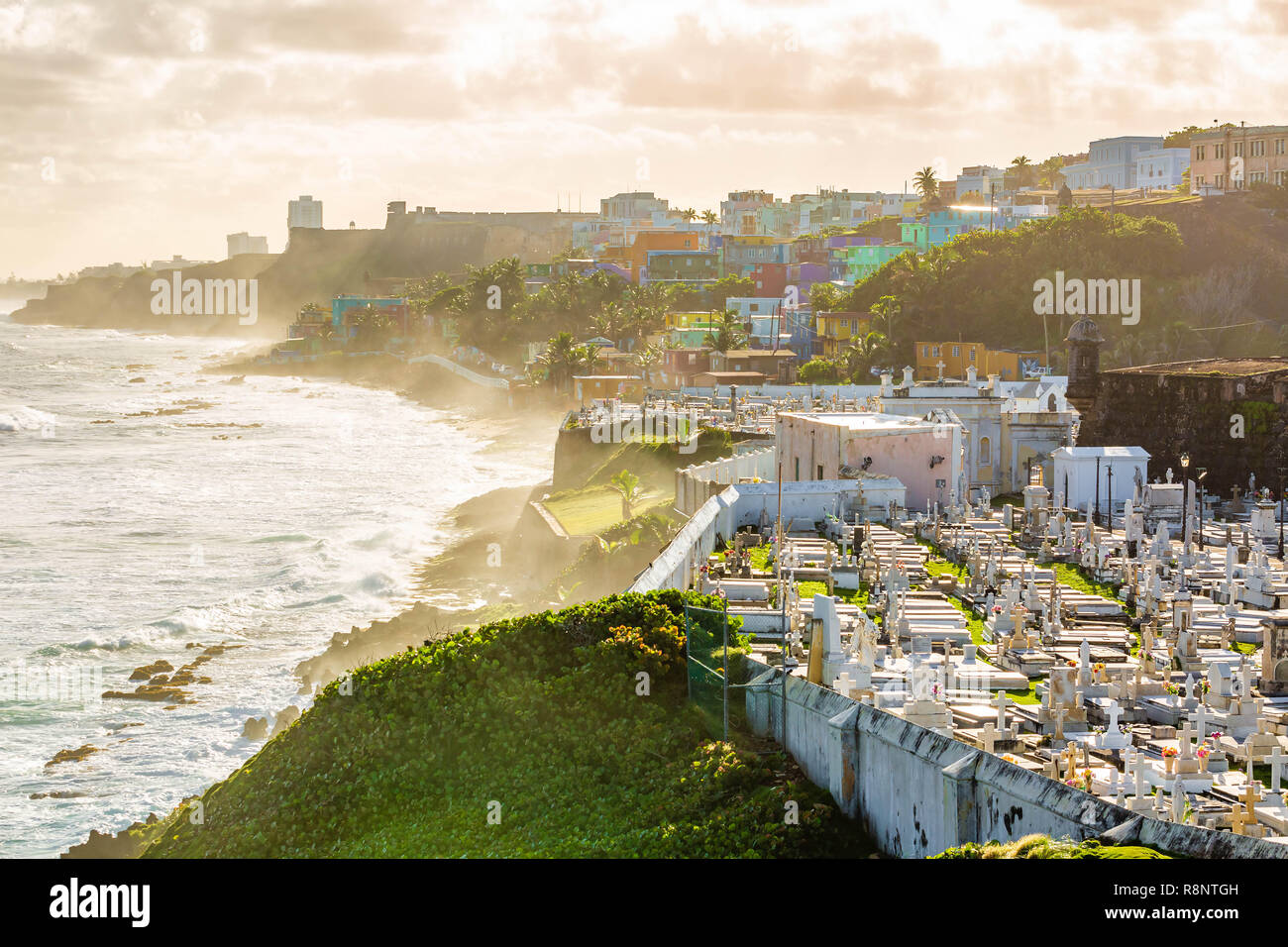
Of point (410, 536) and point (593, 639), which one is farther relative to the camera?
point (410, 536)

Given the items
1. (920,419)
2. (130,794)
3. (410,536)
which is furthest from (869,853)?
(410,536)

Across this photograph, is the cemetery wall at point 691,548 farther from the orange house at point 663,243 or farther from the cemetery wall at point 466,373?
the orange house at point 663,243

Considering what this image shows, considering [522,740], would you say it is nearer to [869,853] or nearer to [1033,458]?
[869,853]

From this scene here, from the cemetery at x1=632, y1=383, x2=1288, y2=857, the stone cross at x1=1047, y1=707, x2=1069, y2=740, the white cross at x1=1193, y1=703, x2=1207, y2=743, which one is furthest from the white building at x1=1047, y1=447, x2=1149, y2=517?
the white cross at x1=1193, y1=703, x2=1207, y2=743

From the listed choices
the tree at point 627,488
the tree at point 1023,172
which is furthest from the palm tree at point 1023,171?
the tree at point 627,488

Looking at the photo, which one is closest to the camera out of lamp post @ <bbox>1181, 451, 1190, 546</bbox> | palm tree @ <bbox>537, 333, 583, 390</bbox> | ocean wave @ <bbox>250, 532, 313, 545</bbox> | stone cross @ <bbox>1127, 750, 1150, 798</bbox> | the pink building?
stone cross @ <bbox>1127, 750, 1150, 798</bbox>

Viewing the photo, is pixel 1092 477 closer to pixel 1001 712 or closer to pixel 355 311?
pixel 1001 712

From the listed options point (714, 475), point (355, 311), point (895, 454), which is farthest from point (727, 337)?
point (355, 311)

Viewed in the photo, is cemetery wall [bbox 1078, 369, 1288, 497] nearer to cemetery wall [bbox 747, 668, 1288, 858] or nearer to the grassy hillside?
the grassy hillside
